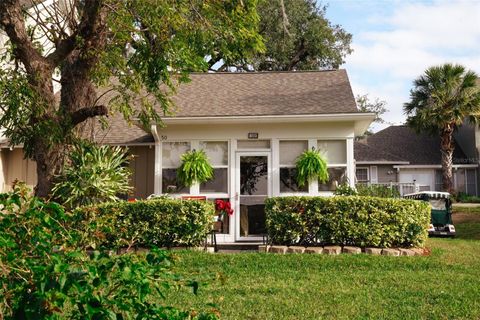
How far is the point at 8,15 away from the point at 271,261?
6.88 m

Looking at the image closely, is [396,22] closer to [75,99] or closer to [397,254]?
[397,254]

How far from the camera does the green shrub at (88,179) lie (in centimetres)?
1089

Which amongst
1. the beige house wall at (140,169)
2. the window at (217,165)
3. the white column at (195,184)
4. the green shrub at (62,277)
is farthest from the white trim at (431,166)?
the green shrub at (62,277)

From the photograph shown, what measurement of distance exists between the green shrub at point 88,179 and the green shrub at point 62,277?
26.2ft

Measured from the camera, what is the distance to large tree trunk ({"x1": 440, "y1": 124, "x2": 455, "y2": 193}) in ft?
97.4

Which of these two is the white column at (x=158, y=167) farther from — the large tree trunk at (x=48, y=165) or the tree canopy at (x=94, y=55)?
the large tree trunk at (x=48, y=165)

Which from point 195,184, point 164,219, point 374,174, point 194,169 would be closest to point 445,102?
point 374,174

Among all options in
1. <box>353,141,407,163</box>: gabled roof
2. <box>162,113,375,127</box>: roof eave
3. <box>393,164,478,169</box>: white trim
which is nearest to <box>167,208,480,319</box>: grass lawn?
<box>162,113,375,127</box>: roof eave

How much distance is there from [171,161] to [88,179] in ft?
8.96

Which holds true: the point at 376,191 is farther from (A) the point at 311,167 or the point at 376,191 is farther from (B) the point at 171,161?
(B) the point at 171,161

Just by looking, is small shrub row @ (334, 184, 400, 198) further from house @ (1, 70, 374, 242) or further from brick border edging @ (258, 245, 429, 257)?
brick border edging @ (258, 245, 429, 257)

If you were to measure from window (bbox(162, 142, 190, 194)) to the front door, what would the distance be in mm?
1521

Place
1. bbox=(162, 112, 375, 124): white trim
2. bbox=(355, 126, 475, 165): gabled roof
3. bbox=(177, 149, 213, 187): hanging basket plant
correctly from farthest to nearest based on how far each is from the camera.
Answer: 1. bbox=(355, 126, 475, 165): gabled roof
2. bbox=(177, 149, 213, 187): hanging basket plant
3. bbox=(162, 112, 375, 124): white trim

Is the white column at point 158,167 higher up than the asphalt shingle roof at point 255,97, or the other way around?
the asphalt shingle roof at point 255,97
